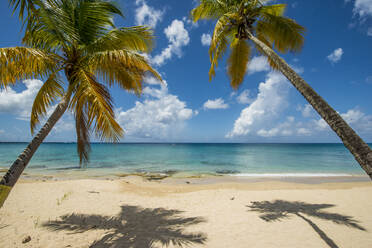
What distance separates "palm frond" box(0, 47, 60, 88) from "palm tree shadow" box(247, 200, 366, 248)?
715 cm

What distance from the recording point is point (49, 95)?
167 inches

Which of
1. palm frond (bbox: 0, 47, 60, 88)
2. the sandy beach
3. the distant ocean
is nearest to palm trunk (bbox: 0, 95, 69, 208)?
palm frond (bbox: 0, 47, 60, 88)

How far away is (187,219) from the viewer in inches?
200

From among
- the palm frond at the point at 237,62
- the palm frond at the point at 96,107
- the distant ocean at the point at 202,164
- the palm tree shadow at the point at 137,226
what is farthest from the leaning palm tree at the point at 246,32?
the distant ocean at the point at 202,164

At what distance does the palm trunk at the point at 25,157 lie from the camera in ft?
8.13

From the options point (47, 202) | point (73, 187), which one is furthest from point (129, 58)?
point (73, 187)

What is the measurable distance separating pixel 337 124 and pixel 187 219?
450 centimetres

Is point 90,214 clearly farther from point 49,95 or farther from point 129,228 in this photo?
point 49,95

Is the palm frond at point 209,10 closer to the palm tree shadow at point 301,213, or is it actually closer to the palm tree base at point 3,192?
the palm tree shadow at point 301,213

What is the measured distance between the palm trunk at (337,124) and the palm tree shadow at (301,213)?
3059 millimetres

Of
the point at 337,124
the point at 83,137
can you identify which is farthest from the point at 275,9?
the point at 83,137

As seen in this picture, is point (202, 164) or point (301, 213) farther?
point (202, 164)

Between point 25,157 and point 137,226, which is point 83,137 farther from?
point 137,226

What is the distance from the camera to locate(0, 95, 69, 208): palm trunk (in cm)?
248
